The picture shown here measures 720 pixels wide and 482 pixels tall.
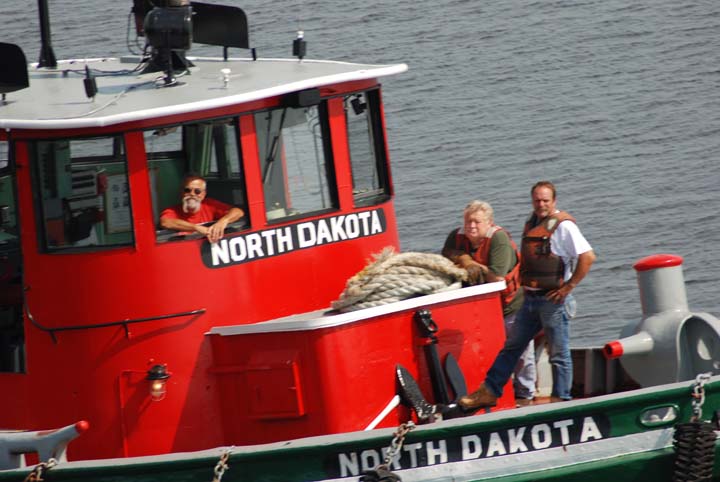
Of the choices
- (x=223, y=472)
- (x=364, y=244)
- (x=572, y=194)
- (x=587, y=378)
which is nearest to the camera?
(x=223, y=472)

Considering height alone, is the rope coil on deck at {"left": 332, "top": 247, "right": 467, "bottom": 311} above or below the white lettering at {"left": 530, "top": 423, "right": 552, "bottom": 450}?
above

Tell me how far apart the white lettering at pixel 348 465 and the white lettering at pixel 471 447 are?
0.58m

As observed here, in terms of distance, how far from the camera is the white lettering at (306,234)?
27.0 ft

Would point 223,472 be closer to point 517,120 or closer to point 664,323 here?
point 664,323

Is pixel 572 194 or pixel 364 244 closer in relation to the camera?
pixel 364 244

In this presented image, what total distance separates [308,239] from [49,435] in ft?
6.29

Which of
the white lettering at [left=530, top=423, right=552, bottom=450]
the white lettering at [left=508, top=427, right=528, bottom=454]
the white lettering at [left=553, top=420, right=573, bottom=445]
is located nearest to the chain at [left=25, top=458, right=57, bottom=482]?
the white lettering at [left=508, top=427, right=528, bottom=454]

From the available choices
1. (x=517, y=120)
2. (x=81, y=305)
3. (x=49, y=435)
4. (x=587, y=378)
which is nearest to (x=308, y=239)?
(x=81, y=305)

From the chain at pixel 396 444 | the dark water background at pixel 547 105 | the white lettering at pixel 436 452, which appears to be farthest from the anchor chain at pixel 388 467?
the dark water background at pixel 547 105

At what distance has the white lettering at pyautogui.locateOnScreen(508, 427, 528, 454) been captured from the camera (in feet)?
23.8

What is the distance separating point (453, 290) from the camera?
26.8 feet

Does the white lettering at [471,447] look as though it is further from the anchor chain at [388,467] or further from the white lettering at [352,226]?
the white lettering at [352,226]

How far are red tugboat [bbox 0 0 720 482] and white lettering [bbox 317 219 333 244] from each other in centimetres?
1

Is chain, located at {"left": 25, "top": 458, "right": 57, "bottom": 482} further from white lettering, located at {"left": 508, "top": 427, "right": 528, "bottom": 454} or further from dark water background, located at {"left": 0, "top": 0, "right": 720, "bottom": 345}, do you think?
dark water background, located at {"left": 0, "top": 0, "right": 720, "bottom": 345}
